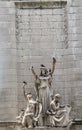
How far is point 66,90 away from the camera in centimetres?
1808

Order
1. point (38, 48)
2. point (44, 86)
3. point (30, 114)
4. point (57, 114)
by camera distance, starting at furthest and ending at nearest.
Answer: point (38, 48) < point (44, 86) < point (57, 114) < point (30, 114)

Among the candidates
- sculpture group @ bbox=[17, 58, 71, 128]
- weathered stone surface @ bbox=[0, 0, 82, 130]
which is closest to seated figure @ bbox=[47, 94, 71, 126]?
sculpture group @ bbox=[17, 58, 71, 128]

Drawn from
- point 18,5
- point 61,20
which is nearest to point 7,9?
point 18,5

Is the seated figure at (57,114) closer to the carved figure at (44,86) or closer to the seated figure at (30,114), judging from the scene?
the carved figure at (44,86)

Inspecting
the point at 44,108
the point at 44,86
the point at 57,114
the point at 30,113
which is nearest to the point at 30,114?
the point at 30,113

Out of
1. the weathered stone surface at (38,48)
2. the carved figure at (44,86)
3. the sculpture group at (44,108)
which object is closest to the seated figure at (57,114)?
the sculpture group at (44,108)

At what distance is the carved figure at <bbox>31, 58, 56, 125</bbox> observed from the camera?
56.9 feet

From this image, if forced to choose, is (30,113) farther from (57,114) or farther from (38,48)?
(38,48)

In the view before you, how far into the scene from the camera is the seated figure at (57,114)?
17125 mm

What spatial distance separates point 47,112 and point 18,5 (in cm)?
332

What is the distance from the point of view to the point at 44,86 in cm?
1734

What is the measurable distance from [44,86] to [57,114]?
32.7 inches

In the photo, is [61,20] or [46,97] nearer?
[46,97]

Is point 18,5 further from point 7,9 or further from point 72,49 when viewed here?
point 72,49
